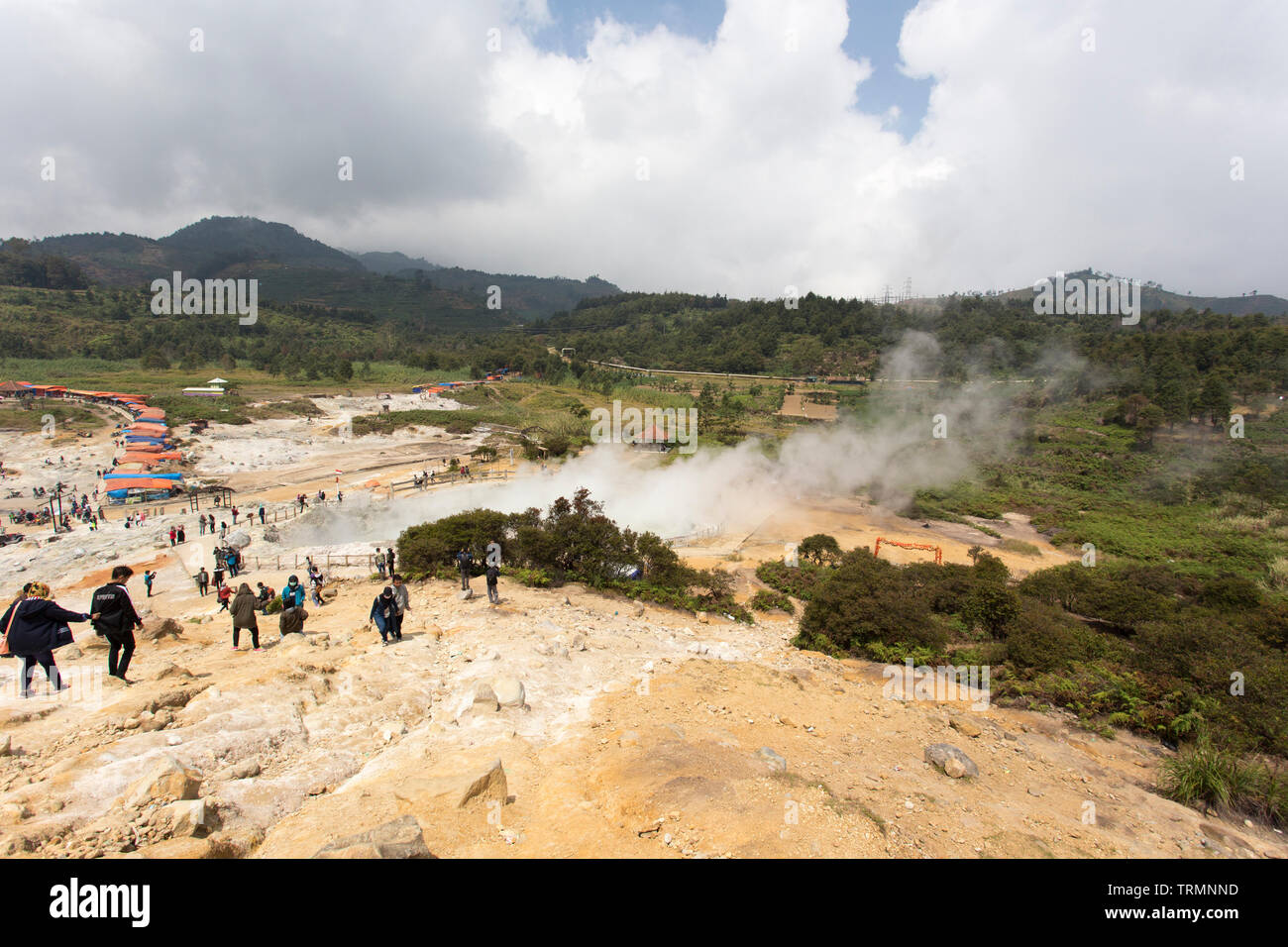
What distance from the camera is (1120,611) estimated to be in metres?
17.8

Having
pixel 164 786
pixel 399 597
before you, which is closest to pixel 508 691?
pixel 399 597

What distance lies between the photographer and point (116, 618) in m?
8.16

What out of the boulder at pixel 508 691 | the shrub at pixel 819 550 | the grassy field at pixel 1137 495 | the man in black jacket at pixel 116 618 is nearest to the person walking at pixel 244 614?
the man in black jacket at pixel 116 618

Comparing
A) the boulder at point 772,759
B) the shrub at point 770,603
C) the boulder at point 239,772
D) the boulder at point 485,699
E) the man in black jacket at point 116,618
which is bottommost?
the shrub at point 770,603

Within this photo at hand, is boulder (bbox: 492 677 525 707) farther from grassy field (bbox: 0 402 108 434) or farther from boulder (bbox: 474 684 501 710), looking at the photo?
grassy field (bbox: 0 402 108 434)

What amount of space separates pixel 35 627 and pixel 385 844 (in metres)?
6.56

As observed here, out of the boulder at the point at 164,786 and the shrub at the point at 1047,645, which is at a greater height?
the boulder at the point at 164,786

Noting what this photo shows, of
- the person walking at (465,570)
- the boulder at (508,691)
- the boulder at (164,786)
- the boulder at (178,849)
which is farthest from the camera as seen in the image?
the person walking at (465,570)

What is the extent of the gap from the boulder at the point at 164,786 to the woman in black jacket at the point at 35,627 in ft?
10.5

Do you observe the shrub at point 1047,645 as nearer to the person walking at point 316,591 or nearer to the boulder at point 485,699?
the boulder at point 485,699

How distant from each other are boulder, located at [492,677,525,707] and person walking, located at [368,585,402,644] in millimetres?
3298

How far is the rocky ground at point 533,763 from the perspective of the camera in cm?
548

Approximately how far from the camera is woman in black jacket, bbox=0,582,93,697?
7.21 m

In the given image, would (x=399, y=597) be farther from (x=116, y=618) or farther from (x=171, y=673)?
(x=116, y=618)
